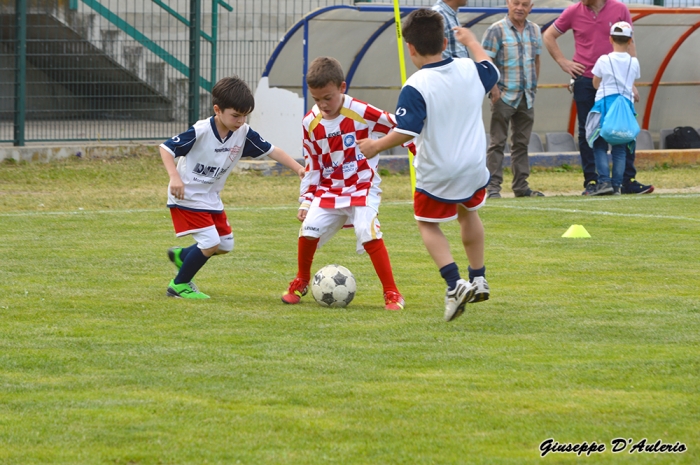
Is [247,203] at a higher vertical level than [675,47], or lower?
lower

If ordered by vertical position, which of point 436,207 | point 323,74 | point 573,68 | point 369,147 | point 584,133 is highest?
point 323,74

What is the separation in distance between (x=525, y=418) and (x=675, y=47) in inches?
565

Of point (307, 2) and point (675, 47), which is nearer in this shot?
point (675, 47)

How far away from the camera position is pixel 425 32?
558 centimetres

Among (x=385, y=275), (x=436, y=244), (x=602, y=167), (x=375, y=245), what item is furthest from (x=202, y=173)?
(x=602, y=167)

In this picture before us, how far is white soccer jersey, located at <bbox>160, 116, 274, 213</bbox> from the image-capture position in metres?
6.25

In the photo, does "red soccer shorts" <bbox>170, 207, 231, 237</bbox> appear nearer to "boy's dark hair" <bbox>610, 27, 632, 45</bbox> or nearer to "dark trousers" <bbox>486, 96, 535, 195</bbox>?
"dark trousers" <bbox>486, 96, 535, 195</bbox>

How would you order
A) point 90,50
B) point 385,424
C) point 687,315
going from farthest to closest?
1. point 90,50
2. point 687,315
3. point 385,424

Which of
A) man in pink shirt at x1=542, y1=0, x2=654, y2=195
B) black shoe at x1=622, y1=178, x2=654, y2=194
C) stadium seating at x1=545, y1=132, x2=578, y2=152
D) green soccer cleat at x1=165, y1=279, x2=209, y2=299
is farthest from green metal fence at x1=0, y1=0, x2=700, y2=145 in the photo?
green soccer cleat at x1=165, y1=279, x2=209, y2=299

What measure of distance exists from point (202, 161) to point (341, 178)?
0.81 metres

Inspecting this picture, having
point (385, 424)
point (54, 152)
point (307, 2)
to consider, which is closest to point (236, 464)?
point (385, 424)

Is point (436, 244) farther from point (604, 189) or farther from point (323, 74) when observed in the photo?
point (604, 189)

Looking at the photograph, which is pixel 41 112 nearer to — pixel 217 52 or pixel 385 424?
pixel 217 52

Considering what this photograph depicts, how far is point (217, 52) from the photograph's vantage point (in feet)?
57.5
